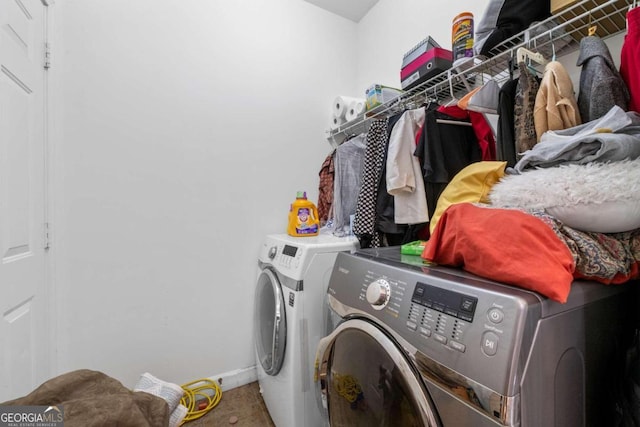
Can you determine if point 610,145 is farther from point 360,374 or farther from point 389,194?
point 360,374

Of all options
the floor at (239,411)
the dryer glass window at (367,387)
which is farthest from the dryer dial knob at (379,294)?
the floor at (239,411)

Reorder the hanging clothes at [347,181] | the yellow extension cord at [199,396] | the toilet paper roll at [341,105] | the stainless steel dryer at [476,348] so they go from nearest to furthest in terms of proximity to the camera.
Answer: the stainless steel dryer at [476,348] < the yellow extension cord at [199,396] < the hanging clothes at [347,181] < the toilet paper roll at [341,105]

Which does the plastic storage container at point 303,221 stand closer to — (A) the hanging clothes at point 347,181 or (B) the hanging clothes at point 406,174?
(A) the hanging clothes at point 347,181

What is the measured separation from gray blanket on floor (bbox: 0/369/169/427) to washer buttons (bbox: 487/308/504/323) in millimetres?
1175

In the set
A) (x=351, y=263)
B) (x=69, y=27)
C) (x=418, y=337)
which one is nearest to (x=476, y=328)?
(x=418, y=337)

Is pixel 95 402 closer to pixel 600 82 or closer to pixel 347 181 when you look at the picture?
pixel 347 181

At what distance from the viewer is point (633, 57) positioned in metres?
0.77

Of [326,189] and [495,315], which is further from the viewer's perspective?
[326,189]

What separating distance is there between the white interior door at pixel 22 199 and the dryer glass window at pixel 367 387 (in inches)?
45.1

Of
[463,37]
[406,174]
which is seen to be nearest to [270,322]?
[406,174]

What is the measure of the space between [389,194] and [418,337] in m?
0.85

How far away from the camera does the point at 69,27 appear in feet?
4.62

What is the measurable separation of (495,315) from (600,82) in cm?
82

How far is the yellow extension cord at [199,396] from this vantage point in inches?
61.0
